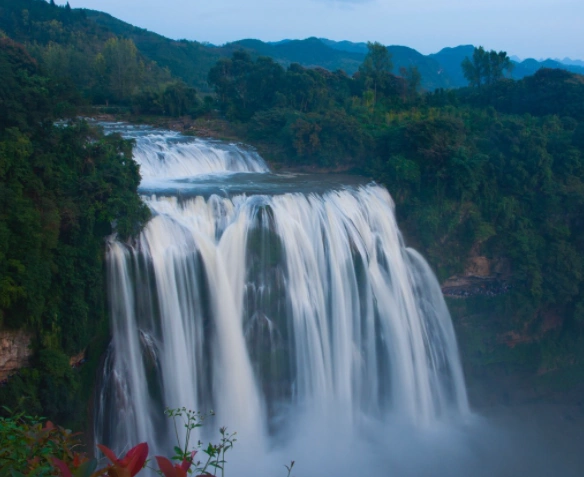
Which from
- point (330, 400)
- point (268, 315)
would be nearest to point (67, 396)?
point (268, 315)

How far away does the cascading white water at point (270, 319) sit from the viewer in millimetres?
11297

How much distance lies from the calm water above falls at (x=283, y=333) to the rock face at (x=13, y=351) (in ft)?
5.15

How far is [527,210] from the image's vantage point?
1884 cm

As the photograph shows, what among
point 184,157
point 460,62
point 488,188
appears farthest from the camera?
point 460,62

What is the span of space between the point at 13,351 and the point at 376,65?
1053 inches

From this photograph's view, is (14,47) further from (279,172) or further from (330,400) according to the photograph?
(330,400)

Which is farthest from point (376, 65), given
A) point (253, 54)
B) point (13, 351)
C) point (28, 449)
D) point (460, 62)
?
point (460, 62)

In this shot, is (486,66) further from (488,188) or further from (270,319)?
(270,319)

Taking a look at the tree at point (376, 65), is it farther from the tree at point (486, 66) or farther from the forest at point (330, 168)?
the tree at point (486, 66)

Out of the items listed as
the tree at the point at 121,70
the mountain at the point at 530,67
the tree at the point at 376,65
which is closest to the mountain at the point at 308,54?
the mountain at the point at 530,67

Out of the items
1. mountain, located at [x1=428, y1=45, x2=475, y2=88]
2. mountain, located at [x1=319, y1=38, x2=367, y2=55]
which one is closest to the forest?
mountain, located at [x1=428, y1=45, x2=475, y2=88]

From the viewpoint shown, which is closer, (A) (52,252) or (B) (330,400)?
(A) (52,252)

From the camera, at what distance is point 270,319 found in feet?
43.5

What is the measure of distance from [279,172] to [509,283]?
333 inches
